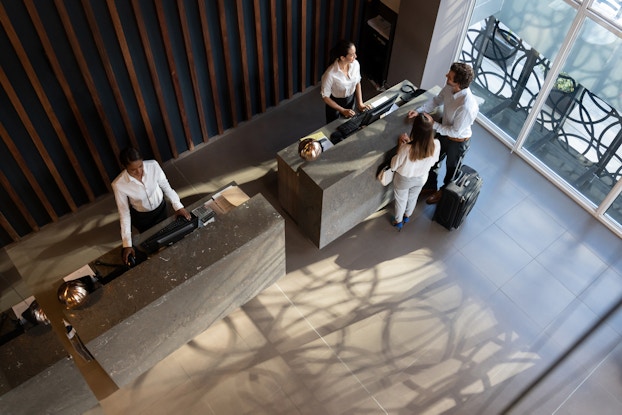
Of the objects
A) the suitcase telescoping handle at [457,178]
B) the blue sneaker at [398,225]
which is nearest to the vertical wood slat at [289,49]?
the blue sneaker at [398,225]

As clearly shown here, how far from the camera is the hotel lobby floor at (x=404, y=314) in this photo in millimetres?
5203

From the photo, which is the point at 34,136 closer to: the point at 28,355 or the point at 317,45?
the point at 28,355

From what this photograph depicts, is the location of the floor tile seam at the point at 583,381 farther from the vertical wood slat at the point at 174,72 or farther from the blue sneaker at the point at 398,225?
the vertical wood slat at the point at 174,72

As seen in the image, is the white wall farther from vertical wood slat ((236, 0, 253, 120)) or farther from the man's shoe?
vertical wood slat ((236, 0, 253, 120))

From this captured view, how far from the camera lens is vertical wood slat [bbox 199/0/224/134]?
567 centimetres

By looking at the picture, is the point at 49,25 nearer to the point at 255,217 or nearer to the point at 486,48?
the point at 255,217

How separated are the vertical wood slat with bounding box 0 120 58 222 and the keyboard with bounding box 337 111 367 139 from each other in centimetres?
306

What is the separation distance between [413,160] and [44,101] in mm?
3397

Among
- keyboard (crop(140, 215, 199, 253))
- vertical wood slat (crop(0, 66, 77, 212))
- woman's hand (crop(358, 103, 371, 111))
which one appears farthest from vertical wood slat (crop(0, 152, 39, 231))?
woman's hand (crop(358, 103, 371, 111))

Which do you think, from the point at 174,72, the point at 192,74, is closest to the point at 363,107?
the point at 192,74

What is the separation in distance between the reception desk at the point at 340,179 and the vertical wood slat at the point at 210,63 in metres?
1.26

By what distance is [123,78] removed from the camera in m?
5.60

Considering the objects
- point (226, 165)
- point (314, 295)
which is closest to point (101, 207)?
point (226, 165)

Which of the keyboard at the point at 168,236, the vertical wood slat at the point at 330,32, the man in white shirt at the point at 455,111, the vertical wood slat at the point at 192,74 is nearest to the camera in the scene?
the keyboard at the point at 168,236
